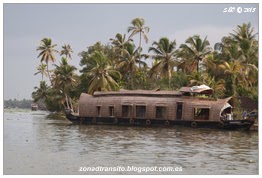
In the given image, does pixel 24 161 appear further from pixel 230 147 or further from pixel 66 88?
pixel 66 88

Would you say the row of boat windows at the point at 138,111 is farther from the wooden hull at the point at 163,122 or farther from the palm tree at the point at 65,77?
the palm tree at the point at 65,77

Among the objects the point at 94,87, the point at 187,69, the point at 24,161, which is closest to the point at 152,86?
the point at 187,69

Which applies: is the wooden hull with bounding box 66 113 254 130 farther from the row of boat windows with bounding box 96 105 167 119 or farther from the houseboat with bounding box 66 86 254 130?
the row of boat windows with bounding box 96 105 167 119

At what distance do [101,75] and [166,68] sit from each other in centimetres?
487

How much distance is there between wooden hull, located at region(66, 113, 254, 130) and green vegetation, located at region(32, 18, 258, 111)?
384 centimetres

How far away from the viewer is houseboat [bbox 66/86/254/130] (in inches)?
859

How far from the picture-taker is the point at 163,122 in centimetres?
2277

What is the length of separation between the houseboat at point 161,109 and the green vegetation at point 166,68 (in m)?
3.40

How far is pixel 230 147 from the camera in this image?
14.3m

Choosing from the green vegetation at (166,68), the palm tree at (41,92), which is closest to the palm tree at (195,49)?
the green vegetation at (166,68)

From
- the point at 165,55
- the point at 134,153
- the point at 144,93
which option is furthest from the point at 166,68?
the point at 134,153

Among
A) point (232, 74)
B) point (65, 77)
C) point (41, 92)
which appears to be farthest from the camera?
point (41, 92)

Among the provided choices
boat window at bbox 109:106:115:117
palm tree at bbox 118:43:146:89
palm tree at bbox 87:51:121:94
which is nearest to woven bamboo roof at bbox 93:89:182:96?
boat window at bbox 109:106:115:117

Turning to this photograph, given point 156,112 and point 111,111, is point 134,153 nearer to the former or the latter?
point 156,112
